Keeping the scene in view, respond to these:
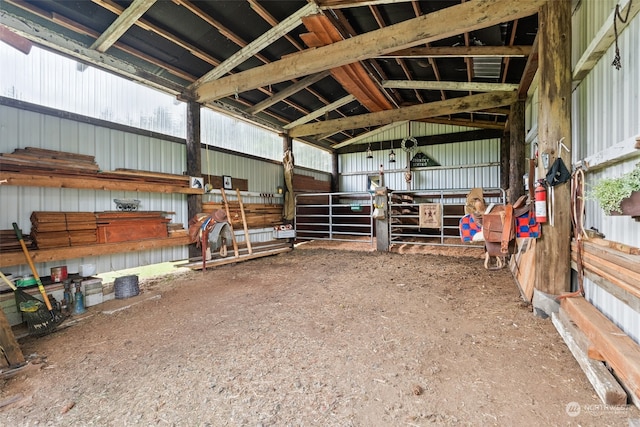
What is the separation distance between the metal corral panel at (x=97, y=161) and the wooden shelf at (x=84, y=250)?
25 cm

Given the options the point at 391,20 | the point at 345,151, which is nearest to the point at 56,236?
the point at 391,20

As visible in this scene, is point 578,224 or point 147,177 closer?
point 578,224

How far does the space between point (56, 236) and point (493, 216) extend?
16.7 ft

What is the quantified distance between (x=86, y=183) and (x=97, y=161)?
527 millimetres

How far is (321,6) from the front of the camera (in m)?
3.45

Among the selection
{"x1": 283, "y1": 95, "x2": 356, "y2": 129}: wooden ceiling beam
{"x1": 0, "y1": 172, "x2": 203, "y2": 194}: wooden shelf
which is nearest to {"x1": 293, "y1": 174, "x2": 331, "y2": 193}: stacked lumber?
{"x1": 283, "y1": 95, "x2": 356, "y2": 129}: wooden ceiling beam

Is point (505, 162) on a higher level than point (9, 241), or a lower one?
higher

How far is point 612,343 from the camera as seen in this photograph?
1.51 metres

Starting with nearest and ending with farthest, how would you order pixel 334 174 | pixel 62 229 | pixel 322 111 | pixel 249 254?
1. pixel 62 229
2. pixel 249 254
3. pixel 322 111
4. pixel 334 174

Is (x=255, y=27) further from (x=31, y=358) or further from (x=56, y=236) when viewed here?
(x=31, y=358)

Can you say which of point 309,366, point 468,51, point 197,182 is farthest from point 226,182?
point 468,51

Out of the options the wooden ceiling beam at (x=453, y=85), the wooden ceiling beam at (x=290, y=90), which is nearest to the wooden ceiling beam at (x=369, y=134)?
the wooden ceiling beam at (x=453, y=85)

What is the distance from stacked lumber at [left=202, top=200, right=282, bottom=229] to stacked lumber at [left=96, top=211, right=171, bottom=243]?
1.01 m

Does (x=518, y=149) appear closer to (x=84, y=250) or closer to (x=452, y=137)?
(x=452, y=137)
